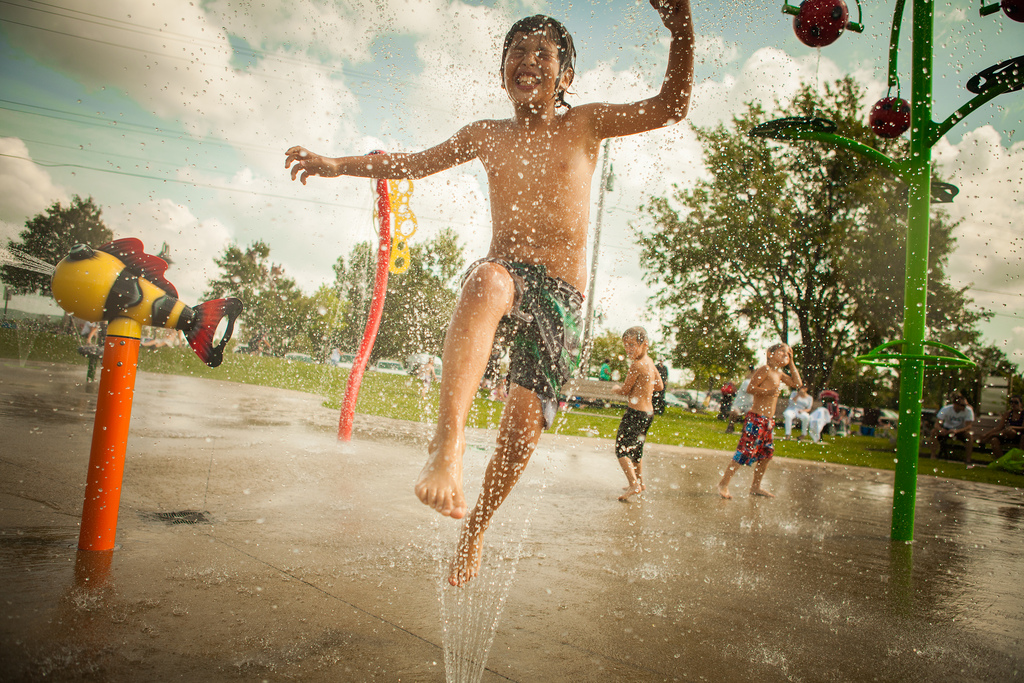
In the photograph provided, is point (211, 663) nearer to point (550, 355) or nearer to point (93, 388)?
point (550, 355)

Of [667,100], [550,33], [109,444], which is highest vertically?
[550,33]

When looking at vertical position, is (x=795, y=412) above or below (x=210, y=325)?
below

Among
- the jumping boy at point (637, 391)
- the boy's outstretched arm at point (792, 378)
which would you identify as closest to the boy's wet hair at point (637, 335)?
Result: the jumping boy at point (637, 391)

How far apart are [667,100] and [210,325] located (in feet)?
6.81

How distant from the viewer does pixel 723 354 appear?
66.8 ft

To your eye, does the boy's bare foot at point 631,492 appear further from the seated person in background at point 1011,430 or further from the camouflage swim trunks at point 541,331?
the seated person in background at point 1011,430

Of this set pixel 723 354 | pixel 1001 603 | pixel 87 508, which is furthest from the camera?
pixel 723 354

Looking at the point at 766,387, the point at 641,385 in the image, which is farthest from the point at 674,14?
the point at 766,387

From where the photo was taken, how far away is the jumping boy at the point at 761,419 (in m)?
5.67

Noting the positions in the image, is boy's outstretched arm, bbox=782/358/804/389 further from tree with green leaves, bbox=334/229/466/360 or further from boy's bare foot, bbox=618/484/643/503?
tree with green leaves, bbox=334/229/466/360

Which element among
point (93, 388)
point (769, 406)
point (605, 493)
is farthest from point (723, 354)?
point (93, 388)

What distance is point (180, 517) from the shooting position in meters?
2.81

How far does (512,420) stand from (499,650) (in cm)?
73

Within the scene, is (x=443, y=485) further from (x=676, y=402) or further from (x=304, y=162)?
(x=676, y=402)
